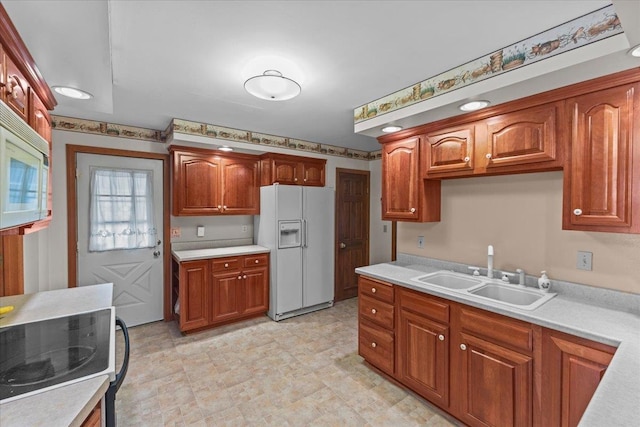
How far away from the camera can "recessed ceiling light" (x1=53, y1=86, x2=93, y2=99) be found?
1908mm

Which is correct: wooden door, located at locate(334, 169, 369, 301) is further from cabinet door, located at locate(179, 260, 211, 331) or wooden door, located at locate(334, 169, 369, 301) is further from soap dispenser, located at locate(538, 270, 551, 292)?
soap dispenser, located at locate(538, 270, 551, 292)

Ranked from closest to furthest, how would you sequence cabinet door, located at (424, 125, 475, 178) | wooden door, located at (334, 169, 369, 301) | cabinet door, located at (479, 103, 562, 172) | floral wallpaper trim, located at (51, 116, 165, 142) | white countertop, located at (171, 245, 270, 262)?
1. cabinet door, located at (479, 103, 562, 172)
2. cabinet door, located at (424, 125, 475, 178)
3. floral wallpaper trim, located at (51, 116, 165, 142)
4. white countertop, located at (171, 245, 270, 262)
5. wooden door, located at (334, 169, 369, 301)

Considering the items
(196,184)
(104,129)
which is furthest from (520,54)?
(104,129)

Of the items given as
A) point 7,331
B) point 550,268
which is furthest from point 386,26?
point 7,331

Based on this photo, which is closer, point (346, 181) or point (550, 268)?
point (550, 268)

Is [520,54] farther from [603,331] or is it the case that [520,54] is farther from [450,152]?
[603,331]

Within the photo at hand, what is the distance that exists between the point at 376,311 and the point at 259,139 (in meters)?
2.58

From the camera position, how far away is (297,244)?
389 centimetres

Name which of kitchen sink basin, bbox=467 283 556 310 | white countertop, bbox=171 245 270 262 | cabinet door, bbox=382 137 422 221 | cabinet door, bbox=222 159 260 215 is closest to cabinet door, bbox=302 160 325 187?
cabinet door, bbox=222 159 260 215

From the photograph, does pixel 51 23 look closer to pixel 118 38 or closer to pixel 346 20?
pixel 118 38

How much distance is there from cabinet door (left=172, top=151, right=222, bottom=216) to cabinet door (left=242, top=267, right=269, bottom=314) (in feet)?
3.07

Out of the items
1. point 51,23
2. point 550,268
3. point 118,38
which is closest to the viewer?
point 51,23

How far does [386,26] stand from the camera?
153cm

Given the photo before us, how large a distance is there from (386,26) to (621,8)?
92cm
